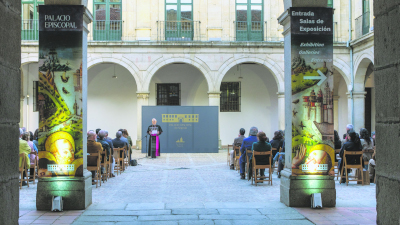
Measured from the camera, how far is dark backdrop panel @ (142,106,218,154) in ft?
57.9

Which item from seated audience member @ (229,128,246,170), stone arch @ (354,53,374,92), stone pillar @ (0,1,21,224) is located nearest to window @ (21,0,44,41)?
seated audience member @ (229,128,246,170)

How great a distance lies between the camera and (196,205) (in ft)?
20.8

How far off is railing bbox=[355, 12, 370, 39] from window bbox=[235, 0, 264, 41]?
180 inches

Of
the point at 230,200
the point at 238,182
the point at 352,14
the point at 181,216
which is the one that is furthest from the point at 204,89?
the point at 181,216

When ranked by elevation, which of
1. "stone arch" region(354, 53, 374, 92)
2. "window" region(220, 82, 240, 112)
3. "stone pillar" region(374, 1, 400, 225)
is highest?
"stone arch" region(354, 53, 374, 92)

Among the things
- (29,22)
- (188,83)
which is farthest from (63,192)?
(188,83)

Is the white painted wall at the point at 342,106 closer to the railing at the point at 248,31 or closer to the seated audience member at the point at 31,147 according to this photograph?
the railing at the point at 248,31

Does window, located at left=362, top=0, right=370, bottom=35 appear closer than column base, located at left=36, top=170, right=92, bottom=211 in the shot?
No

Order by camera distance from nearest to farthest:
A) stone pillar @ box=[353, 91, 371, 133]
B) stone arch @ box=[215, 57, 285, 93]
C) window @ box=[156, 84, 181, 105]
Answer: stone pillar @ box=[353, 91, 371, 133] → stone arch @ box=[215, 57, 285, 93] → window @ box=[156, 84, 181, 105]

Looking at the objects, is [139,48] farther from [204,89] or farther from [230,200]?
[230,200]

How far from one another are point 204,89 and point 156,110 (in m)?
Answer: 5.48

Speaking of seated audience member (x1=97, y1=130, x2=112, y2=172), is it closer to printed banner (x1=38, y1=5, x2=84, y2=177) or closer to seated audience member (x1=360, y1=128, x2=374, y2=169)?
printed banner (x1=38, y1=5, x2=84, y2=177)

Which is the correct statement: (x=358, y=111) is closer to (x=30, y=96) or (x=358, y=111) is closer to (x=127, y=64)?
(x=127, y=64)

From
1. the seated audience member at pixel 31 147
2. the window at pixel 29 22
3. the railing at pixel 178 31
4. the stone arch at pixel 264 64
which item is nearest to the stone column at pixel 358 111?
the stone arch at pixel 264 64
